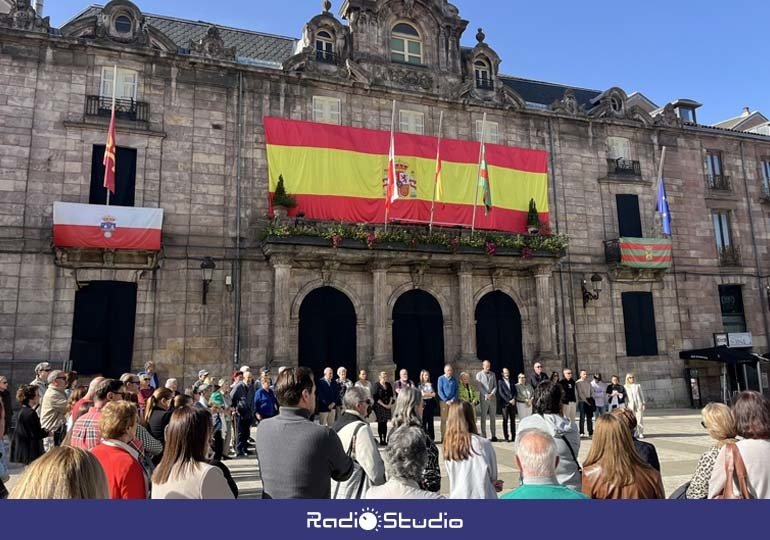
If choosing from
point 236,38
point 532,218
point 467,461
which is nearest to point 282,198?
point 236,38

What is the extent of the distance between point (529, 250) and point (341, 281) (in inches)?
258

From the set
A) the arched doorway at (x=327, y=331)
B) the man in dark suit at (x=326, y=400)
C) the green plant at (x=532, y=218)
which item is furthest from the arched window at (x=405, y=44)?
the man in dark suit at (x=326, y=400)

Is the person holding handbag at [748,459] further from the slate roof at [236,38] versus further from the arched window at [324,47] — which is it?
the slate roof at [236,38]

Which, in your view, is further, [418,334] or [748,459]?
[418,334]

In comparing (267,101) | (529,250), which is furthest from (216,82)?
(529,250)

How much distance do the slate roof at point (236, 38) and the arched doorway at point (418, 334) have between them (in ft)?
33.1

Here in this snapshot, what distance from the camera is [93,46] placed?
15992mm

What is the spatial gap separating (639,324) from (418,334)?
368 inches

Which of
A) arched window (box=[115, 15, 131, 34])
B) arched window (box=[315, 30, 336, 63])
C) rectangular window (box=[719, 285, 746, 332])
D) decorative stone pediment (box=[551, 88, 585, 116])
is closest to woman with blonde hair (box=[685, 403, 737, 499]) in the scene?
arched window (box=[315, 30, 336, 63])

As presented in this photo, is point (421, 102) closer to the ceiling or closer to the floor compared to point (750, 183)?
closer to the ceiling

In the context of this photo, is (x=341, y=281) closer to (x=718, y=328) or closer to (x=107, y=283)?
(x=107, y=283)

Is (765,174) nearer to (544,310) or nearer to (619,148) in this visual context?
(619,148)

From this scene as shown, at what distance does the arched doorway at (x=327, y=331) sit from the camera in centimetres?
1655

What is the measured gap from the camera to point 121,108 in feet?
53.2
